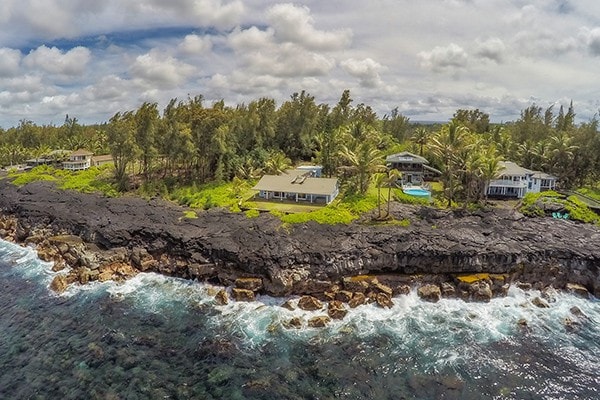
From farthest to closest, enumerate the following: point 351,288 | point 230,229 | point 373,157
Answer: point 373,157 → point 230,229 → point 351,288

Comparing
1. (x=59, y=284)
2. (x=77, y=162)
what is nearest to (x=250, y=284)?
(x=59, y=284)

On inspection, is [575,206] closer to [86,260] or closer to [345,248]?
[345,248]

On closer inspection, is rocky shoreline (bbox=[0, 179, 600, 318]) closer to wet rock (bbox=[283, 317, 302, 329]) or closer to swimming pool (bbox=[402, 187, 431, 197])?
wet rock (bbox=[283, 317, 302, 329])

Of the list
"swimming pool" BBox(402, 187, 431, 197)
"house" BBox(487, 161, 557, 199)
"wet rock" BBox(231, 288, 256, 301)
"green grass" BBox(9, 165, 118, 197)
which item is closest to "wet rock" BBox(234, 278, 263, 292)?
"wet rock" BBox(231, 288, 256, 301)

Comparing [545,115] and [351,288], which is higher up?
[545,115]

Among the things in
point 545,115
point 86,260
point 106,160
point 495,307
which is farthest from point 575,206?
point 106,160

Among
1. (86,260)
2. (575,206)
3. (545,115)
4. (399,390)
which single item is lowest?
(399,390)
